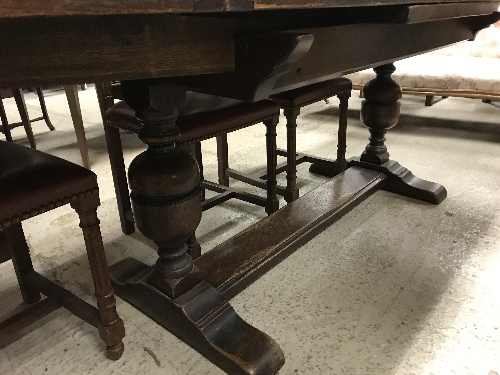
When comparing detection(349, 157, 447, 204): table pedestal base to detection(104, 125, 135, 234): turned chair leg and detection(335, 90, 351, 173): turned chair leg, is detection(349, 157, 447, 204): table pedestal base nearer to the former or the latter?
detection(335, 90, 351, 173): turned chair leg

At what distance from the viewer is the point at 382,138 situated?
217 cm

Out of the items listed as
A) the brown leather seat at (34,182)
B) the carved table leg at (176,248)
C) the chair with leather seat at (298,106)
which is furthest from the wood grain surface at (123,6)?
the chair with leather seat at (298,106)

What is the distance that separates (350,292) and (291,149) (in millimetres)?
759

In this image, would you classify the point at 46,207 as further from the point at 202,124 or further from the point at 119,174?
the point at 119,174

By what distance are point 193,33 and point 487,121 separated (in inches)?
132

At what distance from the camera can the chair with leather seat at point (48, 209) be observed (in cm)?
95

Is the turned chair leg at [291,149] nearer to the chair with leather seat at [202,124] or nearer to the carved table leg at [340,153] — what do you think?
the chair with leather seat at [202,124]

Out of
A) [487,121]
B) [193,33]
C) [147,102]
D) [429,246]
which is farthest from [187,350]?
[487,121]

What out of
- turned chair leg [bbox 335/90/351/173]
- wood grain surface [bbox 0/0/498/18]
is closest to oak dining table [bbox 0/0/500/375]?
wood grain surface [bbox 0/0/498/18]

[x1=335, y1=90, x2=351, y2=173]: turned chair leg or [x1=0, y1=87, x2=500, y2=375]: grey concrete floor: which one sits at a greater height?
[x1=335, y1=90, x2=351, y2=173]: turned chair leg

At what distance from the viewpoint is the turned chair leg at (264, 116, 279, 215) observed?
5.92ft

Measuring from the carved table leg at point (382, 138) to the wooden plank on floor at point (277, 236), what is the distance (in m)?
0.14

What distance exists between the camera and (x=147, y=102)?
3.38ft

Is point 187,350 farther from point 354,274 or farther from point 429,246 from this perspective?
point 429,246
